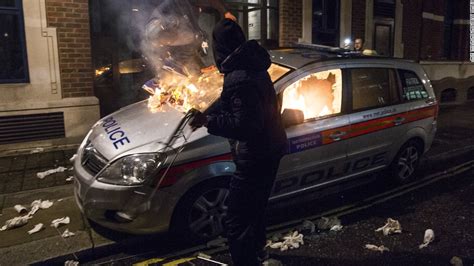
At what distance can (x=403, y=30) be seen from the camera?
13.2 meters

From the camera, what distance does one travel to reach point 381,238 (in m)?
4.13

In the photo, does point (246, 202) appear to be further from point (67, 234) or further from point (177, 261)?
point (67, 234)

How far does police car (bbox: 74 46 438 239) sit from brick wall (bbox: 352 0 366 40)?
6487 millimetres

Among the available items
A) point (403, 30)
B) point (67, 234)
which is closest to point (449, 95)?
point (403, 30)

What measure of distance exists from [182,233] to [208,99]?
1357 millimetres

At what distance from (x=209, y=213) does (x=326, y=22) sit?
8702mm

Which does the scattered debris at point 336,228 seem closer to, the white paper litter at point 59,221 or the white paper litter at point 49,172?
the white paper litter at point 59,221

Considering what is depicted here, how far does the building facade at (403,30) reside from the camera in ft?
34.8

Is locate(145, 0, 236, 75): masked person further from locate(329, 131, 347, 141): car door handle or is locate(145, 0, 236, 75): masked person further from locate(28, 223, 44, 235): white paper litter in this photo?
locate(28, 223, 44, 235): white paper litter

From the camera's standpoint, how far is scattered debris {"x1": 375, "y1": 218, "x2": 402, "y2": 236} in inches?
166

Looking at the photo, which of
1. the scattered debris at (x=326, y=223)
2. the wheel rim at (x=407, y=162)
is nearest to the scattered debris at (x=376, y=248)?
the scattered debris at (x=326, y=223)

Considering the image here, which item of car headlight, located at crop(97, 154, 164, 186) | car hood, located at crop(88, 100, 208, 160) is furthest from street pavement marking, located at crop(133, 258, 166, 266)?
car hood, located at crop(88, 100, 208, 160)

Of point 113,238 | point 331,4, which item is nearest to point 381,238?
point 113,238

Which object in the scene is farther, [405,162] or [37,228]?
[405,162]
